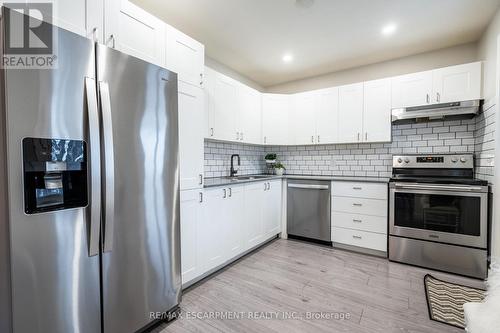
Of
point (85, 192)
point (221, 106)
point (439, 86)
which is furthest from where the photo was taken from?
point (221, 106)

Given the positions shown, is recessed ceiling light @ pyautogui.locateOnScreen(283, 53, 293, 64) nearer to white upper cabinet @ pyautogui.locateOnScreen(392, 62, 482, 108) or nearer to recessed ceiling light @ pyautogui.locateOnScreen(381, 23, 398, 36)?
recessed ceiling light @ pyautogui.locateOnScreen(381, 23, 398, 36)

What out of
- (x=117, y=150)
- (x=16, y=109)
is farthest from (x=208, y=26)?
(x=16, y=109)

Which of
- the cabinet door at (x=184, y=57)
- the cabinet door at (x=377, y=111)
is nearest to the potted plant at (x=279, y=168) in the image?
the cabinet door at (x=377, y=111)

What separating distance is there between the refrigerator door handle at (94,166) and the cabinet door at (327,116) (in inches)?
122

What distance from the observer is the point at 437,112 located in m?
2.76

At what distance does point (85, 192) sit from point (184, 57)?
1440mm

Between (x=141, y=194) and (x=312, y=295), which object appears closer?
(x=141, y=194)

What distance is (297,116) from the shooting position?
392 centimetres

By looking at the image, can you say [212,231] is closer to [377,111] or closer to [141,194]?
[141,194]

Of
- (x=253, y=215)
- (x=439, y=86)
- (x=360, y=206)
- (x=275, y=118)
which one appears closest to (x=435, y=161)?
(x=439, y=86)

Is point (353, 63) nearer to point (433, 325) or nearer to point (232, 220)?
point (232, 220)

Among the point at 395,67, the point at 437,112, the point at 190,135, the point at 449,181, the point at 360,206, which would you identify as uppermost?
the point at 395,67

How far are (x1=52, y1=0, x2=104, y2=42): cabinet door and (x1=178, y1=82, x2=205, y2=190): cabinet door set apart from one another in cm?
70

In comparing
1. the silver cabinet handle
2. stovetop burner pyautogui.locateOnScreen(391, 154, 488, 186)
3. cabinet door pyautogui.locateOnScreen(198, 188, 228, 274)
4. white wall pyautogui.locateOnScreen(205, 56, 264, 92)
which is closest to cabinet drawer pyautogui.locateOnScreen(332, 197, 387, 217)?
stovetop burner pyautogui.locateOnScreen(391, 154, 488, 186)
